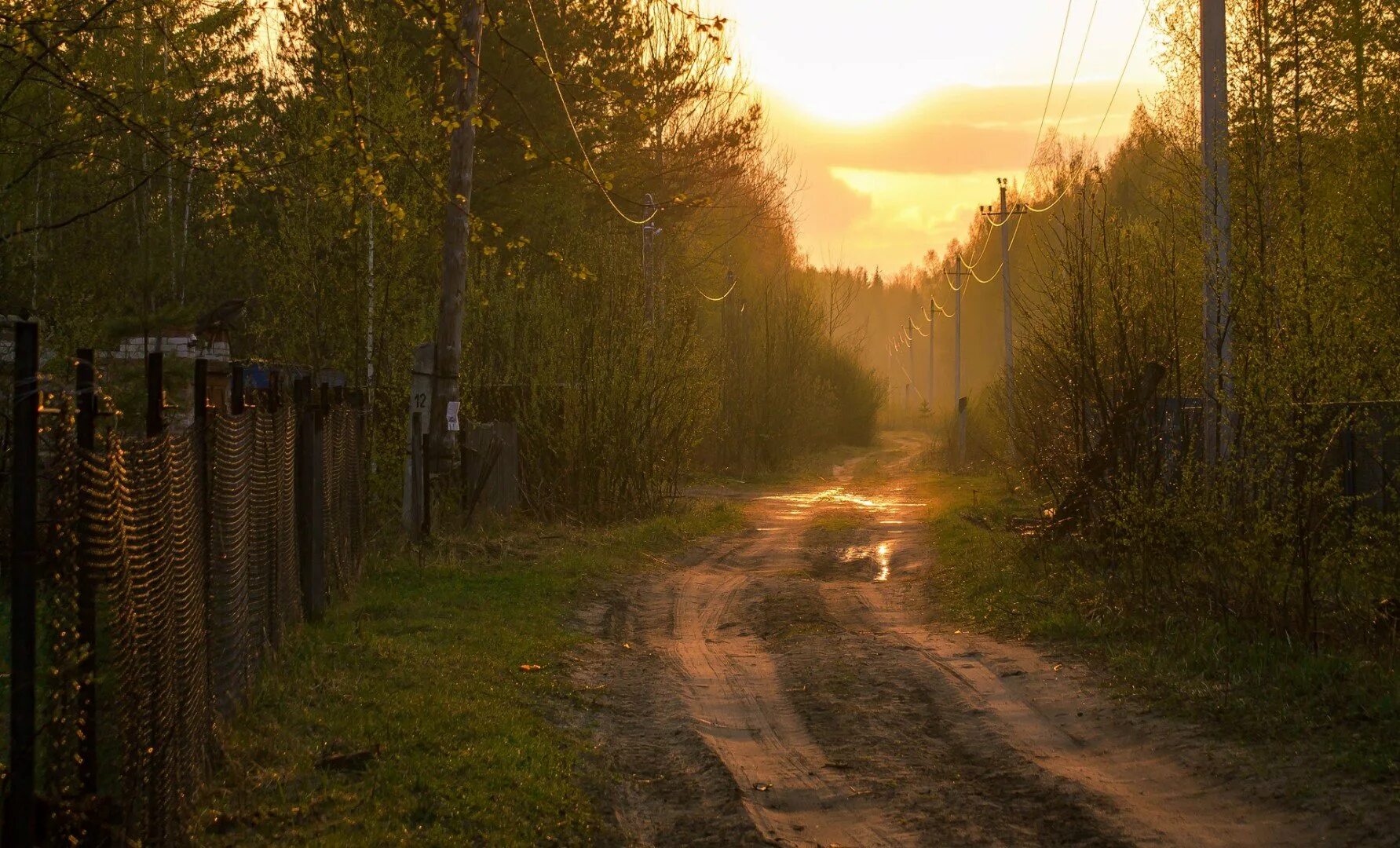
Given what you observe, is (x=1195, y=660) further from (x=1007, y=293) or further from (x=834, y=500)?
(x=1007, y=293)

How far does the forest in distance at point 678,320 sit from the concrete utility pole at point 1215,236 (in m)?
0.07

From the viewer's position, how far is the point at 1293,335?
8.59 m

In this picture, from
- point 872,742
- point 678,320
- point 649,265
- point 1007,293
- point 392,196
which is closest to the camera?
point 872,742

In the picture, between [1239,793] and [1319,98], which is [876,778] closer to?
[1239,793]

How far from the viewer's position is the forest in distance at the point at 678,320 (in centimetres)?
831

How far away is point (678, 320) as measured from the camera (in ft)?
69.8

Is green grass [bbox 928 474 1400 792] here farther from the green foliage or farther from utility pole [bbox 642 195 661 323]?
utility pole [bbox 642 195 661 323]

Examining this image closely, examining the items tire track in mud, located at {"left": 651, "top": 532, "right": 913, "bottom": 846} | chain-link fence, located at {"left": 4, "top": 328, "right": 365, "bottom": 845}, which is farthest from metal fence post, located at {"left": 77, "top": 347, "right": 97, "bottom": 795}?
tire track in mud, located at {"left": 651, "top": 532, "right": 913, "bottom": 846}

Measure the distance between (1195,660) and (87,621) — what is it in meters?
7.17

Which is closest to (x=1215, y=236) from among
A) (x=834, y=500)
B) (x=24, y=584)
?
(x=24, y=584)

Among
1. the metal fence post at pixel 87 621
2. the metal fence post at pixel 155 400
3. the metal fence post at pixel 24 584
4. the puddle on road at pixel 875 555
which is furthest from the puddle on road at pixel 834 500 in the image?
the metal fence post at pixel 24 584

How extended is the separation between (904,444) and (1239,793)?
54.8 meters

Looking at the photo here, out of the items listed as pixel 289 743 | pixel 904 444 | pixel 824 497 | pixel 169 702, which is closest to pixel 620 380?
pixel 824 497

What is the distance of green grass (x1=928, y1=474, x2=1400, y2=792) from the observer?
21.3 ft
